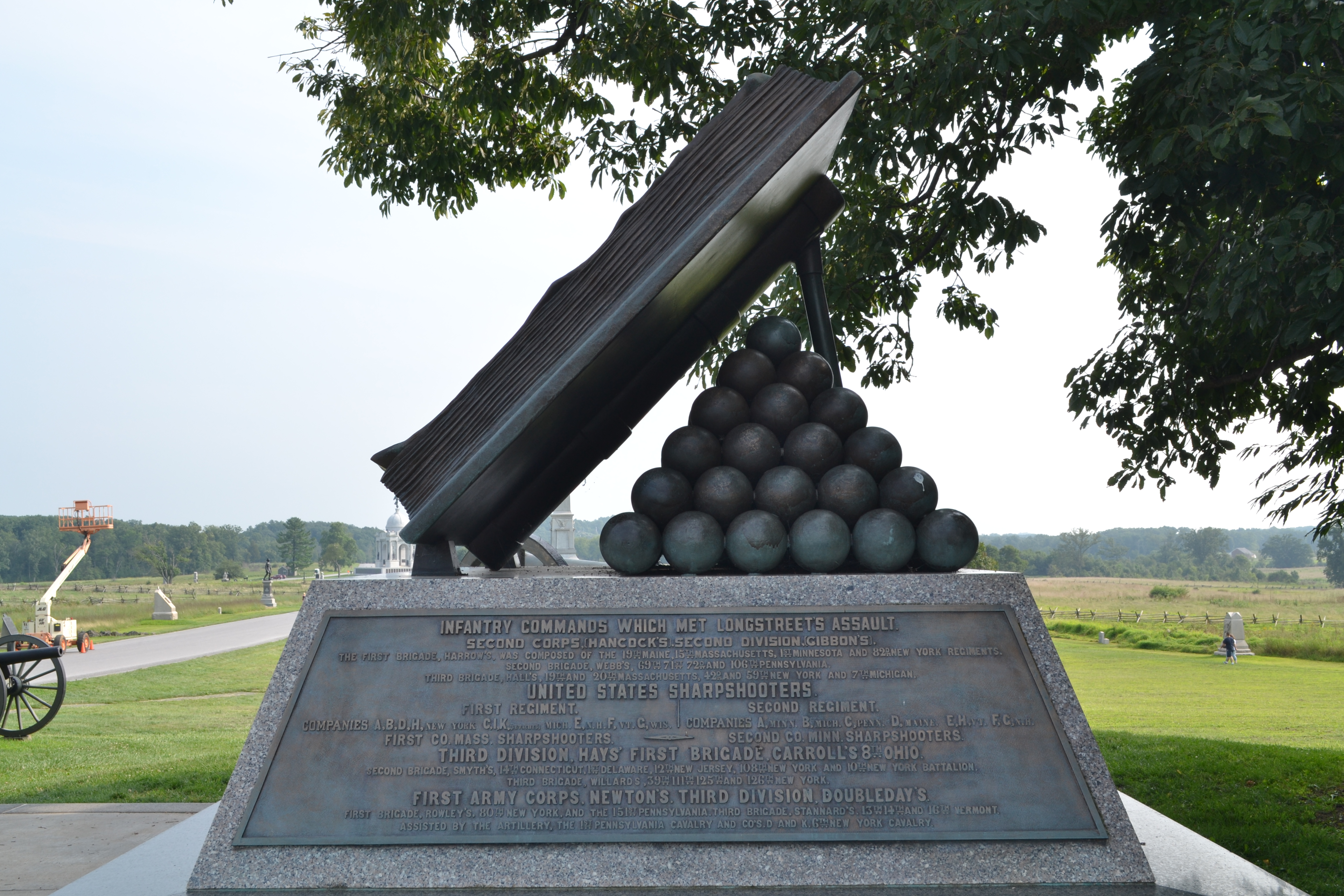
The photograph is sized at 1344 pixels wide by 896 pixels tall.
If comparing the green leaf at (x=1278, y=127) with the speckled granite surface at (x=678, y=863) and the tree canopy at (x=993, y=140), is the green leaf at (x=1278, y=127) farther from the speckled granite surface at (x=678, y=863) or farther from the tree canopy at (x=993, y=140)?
the speckled granite surface at (x=678, y=863)

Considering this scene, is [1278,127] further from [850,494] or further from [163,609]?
[163,609]

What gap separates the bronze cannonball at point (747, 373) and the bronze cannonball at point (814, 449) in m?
0.31

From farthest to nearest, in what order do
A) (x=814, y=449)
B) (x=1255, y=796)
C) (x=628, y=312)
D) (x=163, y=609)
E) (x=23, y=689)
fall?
(x=163, y=609) → (x=23, y=689) → (x=1255, y=796) → (x=814, y=449) → (x=628, y=312)

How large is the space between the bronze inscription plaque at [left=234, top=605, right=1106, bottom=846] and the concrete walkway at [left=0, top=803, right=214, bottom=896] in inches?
45.5

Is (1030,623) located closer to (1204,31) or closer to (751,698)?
(751,698)

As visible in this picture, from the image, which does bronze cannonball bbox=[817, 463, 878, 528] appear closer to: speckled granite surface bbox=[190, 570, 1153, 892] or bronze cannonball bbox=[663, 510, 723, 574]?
bronze cannonball bbox=[663, 510, 723, 574]

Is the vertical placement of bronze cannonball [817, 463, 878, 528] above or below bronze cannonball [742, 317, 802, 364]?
below

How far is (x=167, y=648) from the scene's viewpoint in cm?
2273

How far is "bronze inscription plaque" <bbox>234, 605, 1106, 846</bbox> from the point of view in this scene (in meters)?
3.05

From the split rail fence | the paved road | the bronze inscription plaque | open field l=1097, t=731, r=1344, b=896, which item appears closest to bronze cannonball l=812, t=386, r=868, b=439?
the bronze inscription plaque

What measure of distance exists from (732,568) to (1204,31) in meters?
3.95

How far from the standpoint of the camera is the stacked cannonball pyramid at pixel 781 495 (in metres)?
3.59

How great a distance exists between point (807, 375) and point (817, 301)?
0.51 meters

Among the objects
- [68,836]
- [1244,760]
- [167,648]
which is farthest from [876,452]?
[167,648]
